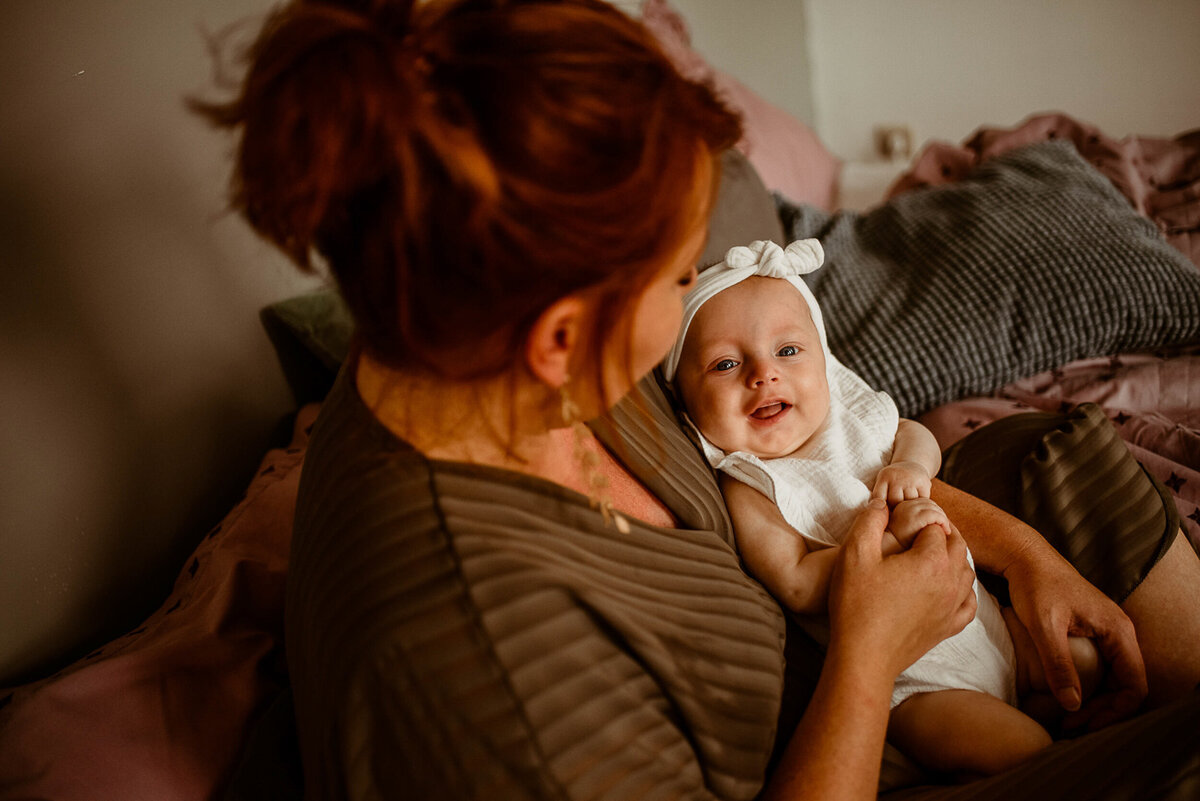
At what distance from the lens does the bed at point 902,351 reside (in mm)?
723

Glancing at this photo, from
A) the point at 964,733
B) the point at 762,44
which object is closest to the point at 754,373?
the point at 964,733

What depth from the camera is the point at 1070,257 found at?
1.32 metres

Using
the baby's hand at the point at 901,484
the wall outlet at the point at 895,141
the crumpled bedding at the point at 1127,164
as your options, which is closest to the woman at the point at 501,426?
the baby's hand at the point at 901,484

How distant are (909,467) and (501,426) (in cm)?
60

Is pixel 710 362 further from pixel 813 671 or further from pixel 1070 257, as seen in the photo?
pixel 1070 257

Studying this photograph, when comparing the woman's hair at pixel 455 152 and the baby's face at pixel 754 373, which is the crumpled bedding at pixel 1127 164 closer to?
the baby's face at pixel 754 373

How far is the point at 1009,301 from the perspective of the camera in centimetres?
132

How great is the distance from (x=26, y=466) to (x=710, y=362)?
821 millimetres

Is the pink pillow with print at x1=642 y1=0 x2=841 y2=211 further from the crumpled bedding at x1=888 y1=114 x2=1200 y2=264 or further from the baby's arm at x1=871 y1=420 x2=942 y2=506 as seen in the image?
the baby's arm at x1=871 y1=420 x2=942 y2=506

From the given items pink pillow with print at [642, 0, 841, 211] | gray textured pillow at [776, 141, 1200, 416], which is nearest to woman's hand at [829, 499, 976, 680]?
Answer: gray textured pillow at [776, 141, 1200, 416]

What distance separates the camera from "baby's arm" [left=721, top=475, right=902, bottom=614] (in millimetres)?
891

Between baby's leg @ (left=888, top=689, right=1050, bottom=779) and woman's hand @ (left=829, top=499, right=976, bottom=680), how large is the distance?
0.26ft

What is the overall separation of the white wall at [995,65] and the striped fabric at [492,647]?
7.99ft

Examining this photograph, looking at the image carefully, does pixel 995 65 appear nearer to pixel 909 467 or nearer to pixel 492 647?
pixel 909 467
